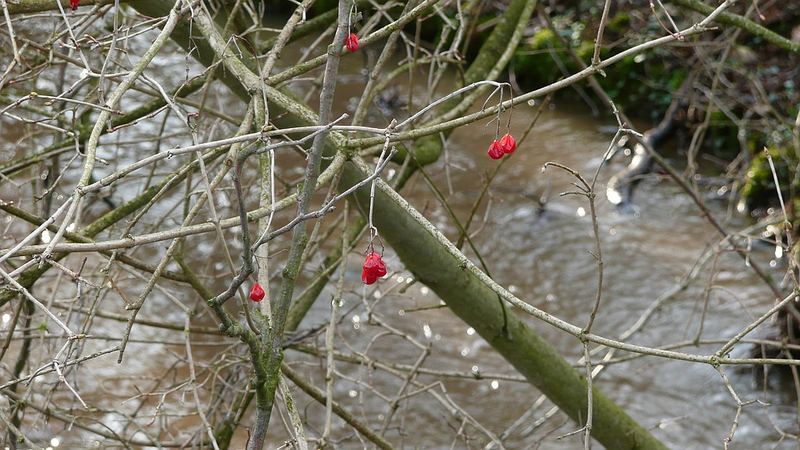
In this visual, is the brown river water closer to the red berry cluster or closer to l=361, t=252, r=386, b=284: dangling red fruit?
the red berry cluster

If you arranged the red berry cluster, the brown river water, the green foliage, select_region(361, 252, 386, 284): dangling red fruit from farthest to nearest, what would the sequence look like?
the green foliage → the brown river water → the red berry cluster → select_region(361, 252, 386, 284): dangling red fruit

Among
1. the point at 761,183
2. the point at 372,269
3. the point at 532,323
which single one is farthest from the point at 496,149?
the point at 761,183

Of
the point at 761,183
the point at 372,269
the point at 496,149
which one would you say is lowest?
the point at 761,183

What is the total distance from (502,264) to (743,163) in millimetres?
2421

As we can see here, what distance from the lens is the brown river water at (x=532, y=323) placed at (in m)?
4.82

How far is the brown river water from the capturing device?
4.82 metres

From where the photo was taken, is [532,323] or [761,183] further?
[761,183]

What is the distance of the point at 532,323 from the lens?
582 centimetres

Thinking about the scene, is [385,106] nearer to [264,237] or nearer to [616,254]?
[616,254]

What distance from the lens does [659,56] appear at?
9.02 meters

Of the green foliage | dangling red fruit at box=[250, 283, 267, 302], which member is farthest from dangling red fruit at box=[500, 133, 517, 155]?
the green foliage

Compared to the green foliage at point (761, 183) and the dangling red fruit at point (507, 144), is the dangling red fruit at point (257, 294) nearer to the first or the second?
the dangling red fruit at point (507, 144)

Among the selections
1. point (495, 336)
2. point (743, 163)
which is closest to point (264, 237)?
point (495, 336)

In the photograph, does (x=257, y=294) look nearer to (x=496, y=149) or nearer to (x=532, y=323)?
(x=496, y=149)
